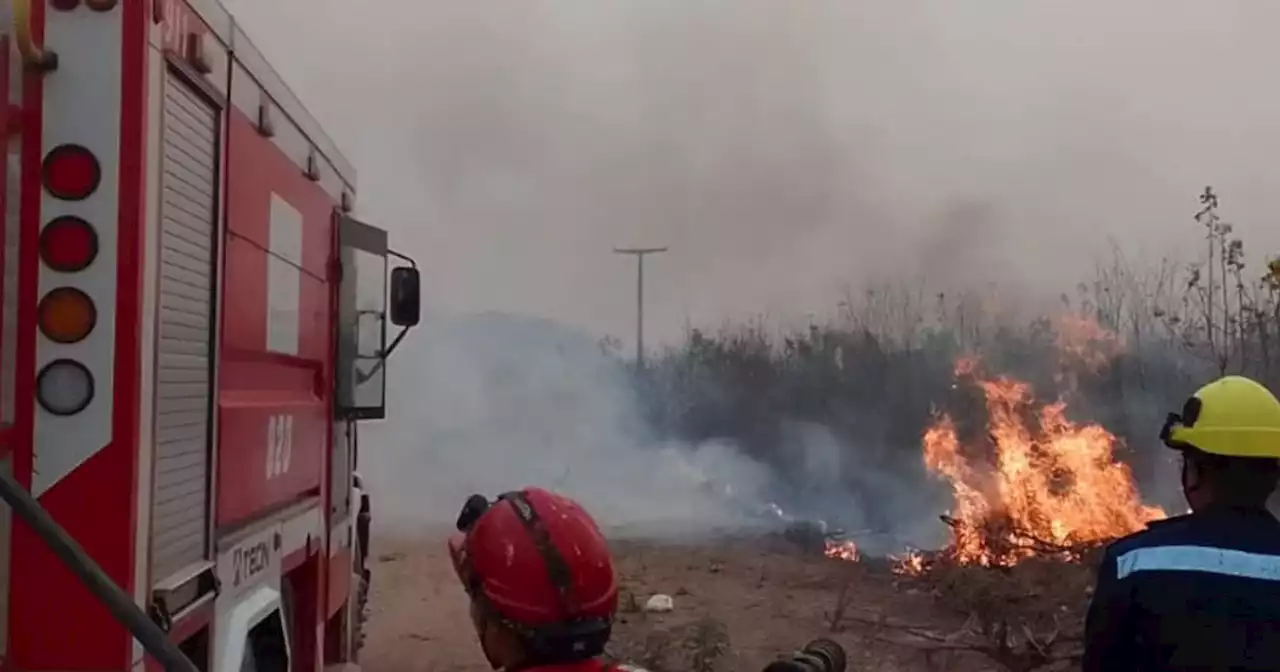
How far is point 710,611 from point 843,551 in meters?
3.29

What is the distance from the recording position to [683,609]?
11.6 meters

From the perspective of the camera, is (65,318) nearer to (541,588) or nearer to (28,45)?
(28,45)

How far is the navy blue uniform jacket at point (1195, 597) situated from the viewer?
114 inches

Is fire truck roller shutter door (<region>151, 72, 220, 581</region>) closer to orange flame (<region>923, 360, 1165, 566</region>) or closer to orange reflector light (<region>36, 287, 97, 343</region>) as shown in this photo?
orange reflector light (<region>36, 287, 97, 343</region>)

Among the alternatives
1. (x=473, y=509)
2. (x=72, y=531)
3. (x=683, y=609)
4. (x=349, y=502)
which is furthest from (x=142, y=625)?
(x=683, y=609)

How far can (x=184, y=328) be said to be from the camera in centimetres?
309

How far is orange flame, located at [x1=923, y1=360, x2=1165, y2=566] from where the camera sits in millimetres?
10859

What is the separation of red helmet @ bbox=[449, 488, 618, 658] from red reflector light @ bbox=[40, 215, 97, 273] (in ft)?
3.58

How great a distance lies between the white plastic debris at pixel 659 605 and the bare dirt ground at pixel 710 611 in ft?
0.27

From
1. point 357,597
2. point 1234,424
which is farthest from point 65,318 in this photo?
point 357,597

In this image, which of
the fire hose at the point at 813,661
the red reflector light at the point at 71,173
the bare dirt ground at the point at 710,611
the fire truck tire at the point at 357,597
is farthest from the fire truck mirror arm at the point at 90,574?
the bare dirt ground at the point at 710,611

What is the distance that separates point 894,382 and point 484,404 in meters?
5.23

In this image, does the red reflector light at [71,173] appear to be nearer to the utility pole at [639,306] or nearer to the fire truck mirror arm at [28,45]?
the fire truck mirror arm at [28,45]

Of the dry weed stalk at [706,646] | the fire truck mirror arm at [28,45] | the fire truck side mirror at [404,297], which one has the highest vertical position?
the fire truck mirror arm at [28,45]
